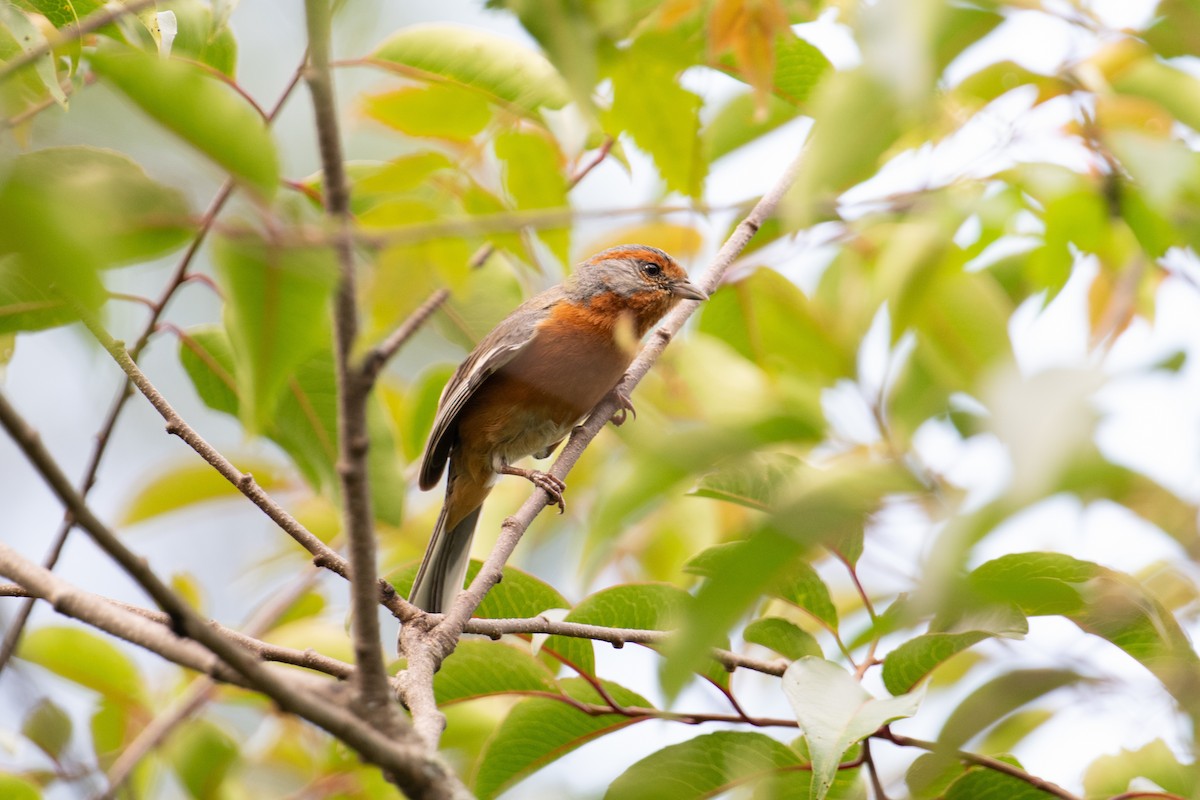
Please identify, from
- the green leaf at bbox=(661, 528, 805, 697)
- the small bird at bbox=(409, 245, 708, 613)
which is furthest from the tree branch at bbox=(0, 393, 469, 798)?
the small bird at bbox=(409, 245, 708, 613)

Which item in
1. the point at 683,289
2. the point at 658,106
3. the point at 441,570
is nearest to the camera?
the point at 658,106

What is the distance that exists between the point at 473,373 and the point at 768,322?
2615mm

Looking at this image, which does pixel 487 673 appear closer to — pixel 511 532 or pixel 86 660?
pixel 511 532

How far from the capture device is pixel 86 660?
3.66 metres

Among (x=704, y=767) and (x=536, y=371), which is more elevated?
(x=536, y=371)

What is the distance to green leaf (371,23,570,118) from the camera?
3016 millimetres

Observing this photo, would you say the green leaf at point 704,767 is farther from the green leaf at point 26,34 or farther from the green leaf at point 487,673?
the green leaf at point 26,34

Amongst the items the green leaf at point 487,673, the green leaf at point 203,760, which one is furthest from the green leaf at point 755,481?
the green leaf at point 203,760

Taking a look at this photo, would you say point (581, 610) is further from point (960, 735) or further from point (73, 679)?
point (73, 679)

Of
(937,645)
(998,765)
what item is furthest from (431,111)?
(998,765)

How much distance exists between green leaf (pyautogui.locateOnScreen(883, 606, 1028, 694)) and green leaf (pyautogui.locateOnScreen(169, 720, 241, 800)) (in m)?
2.08

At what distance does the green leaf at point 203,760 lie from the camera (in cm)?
328

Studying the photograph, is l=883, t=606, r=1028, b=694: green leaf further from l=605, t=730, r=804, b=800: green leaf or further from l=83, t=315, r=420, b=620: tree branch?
l=83, t=315, r=420, b=620: tree branch

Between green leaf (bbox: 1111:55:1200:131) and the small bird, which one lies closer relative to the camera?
green leaf (bbox: 1111:55:1200:131)
